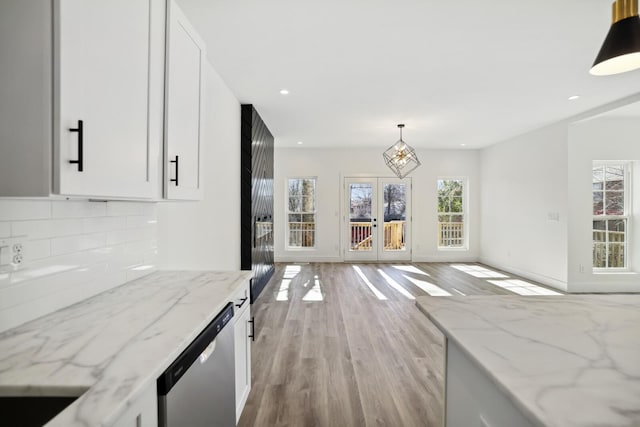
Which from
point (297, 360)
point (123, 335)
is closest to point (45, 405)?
point (123, 335)

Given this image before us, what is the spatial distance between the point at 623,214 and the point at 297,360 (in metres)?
5.56

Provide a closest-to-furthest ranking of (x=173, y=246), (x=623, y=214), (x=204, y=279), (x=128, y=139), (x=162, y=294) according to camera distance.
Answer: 1. (x=128, y=139)
2. (x=162, y=294)
3. (x=204, y=279)
4. (x=173, y=246)
5. (x=623, y=214)

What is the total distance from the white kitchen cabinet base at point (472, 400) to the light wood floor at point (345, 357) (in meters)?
0.97

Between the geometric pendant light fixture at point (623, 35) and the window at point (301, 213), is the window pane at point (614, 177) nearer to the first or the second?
the geometric pendant light fixture at point (623, 35)

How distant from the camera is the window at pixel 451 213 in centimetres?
745

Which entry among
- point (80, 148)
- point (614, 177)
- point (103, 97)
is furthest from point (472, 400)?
point (614, 177)

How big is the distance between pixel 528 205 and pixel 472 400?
5765 mm

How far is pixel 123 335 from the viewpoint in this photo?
39.5 inches

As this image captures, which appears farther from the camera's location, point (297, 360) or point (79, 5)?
point (297, 360)

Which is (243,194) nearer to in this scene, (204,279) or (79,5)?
(204,279)

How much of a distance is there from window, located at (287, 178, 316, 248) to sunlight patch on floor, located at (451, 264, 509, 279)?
128 inches

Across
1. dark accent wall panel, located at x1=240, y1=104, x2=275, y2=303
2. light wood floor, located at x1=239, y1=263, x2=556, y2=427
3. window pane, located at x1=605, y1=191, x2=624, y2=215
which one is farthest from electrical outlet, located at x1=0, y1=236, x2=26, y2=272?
window pane, located at x1=605, y1=191, x2=624, y2=215

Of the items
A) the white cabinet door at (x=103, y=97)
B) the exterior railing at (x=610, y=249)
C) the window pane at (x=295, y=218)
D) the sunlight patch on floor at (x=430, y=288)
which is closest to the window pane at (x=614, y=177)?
the exterior railing at (x=610, y=249)

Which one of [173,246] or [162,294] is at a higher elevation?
[173,246]
